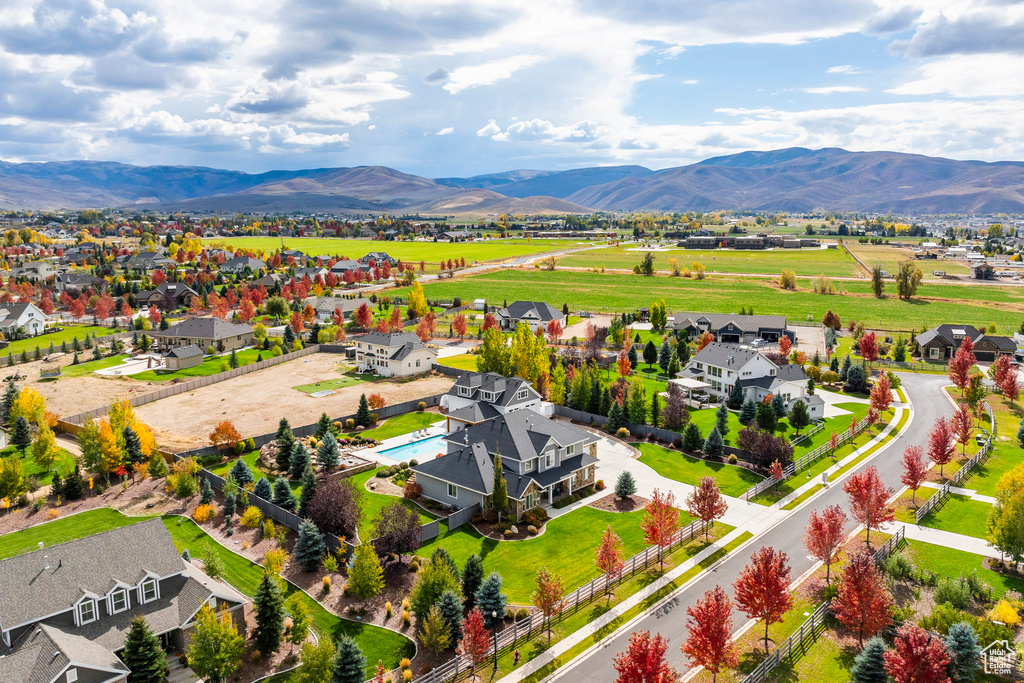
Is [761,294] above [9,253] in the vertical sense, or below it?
below

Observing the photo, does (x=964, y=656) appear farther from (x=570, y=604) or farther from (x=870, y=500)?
(x=570, y=604)

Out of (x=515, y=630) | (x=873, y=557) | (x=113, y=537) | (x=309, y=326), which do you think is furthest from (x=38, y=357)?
(x=873, y=557)

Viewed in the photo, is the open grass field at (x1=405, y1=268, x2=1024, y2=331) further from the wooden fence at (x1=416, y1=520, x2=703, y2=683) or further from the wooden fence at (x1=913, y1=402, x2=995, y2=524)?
the wooden fence at (x1=416, y1=520, x2=703, y2=683)

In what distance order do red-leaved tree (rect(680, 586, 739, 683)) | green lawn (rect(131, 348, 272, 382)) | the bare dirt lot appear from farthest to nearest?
green lawn (rect(131, 348, 272, 382)) → the bare dirt lot → red-leaved tree (rect(680, 586, 739, 683))

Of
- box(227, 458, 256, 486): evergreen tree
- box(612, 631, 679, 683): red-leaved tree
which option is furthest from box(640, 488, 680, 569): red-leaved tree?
box(227, 458, 256, 486): evergreen tree

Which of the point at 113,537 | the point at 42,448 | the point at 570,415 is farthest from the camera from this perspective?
the point at 570,415

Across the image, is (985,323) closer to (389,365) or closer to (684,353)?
(684,353)
